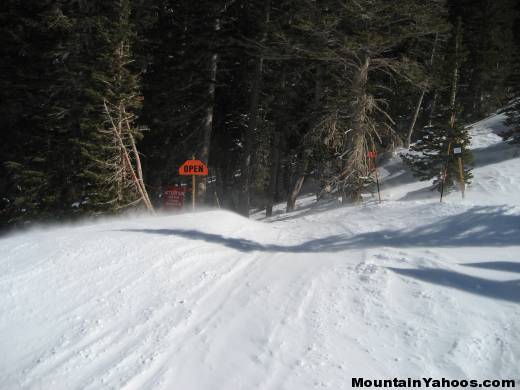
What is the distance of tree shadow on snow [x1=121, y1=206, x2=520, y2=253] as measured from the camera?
325 inches

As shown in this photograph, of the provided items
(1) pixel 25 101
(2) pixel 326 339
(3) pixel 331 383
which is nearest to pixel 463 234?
(2) pixel 326 339

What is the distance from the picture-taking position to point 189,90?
58.6 feet

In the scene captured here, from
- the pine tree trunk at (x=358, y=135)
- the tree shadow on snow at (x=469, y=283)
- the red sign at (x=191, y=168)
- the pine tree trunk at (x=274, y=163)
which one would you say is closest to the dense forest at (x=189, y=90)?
the pine tree trunk at (x=358, y=135)

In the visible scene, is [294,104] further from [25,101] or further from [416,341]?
[416,341]

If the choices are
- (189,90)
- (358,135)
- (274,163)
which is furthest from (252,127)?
(358,135)

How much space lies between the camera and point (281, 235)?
10.1 meters

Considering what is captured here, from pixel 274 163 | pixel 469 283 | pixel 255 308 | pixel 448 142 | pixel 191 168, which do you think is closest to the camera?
pixel 255 308

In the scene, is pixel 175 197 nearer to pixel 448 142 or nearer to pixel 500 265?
pixel 500 265

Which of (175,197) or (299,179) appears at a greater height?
(299,179)

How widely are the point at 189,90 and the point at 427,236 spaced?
42.3 ft

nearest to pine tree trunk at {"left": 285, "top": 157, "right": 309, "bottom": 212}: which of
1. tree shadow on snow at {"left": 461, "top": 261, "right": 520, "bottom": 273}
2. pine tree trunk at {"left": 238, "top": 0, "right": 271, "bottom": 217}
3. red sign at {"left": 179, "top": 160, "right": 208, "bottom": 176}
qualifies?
pine tree trunk at {"left": 238, "top": 0, "right": 271, "bottom": 217}

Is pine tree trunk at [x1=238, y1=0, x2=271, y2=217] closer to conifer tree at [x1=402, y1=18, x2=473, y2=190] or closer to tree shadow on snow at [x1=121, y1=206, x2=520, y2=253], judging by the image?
conifer tree at [x1=402, y1=18, x2=473, y2=190]

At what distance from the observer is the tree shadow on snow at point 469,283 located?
17.6 feet

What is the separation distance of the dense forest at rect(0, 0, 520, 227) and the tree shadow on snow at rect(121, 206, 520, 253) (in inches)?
201
